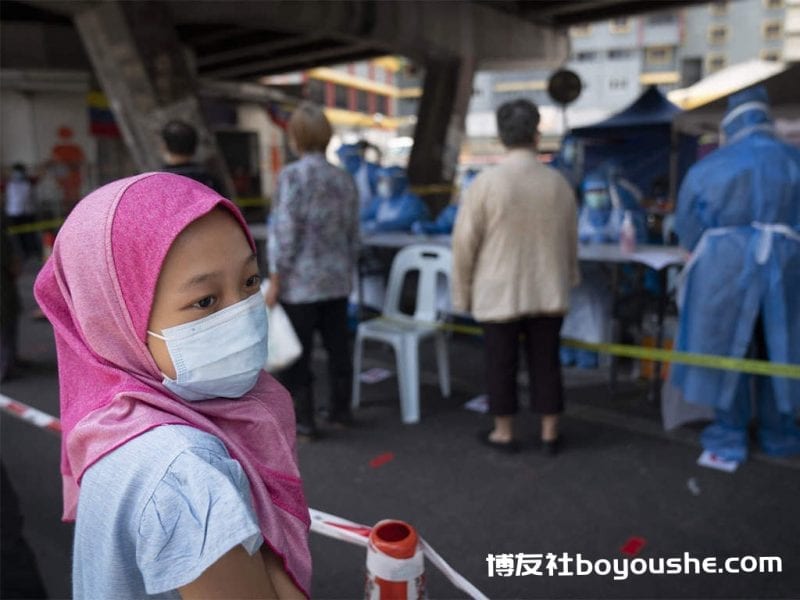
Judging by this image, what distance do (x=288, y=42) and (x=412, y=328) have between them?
9139 millimetres

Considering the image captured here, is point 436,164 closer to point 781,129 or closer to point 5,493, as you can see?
point 781,129

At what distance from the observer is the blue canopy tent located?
930 cm

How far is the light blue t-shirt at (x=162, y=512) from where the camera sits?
80cm

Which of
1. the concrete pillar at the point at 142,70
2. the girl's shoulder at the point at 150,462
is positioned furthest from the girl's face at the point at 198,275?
the concrete pillar at the point at 142,70

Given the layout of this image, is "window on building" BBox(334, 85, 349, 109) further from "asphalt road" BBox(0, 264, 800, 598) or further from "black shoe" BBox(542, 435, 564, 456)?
"black shoe" BBox(542, 435, 564, 456)

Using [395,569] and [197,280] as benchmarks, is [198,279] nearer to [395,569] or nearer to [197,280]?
[197,280]

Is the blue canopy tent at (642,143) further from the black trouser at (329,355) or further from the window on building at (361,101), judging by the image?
the window on building at (361,101)

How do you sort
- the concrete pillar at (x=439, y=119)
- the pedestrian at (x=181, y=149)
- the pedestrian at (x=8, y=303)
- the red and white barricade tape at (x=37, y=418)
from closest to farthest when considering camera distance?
the red and white barricade tape at (x=37, y=418) → the pedestrian at (x=181, y=149) → the pedestrian at (x=8, y=303) → the concrete pillar at (x=439, y=119)

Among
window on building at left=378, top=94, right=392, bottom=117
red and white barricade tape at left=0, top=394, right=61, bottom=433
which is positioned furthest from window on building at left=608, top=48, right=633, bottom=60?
red and white barricade tape at left=0, top=394, right=61, bottom=433

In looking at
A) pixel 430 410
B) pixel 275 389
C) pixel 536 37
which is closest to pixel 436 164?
pixel 536 37

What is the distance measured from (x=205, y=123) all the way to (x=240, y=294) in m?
6.40

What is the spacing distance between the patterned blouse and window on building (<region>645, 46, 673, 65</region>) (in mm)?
44025

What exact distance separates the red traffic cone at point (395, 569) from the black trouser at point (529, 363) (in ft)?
7.29

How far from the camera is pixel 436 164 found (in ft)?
35.8
